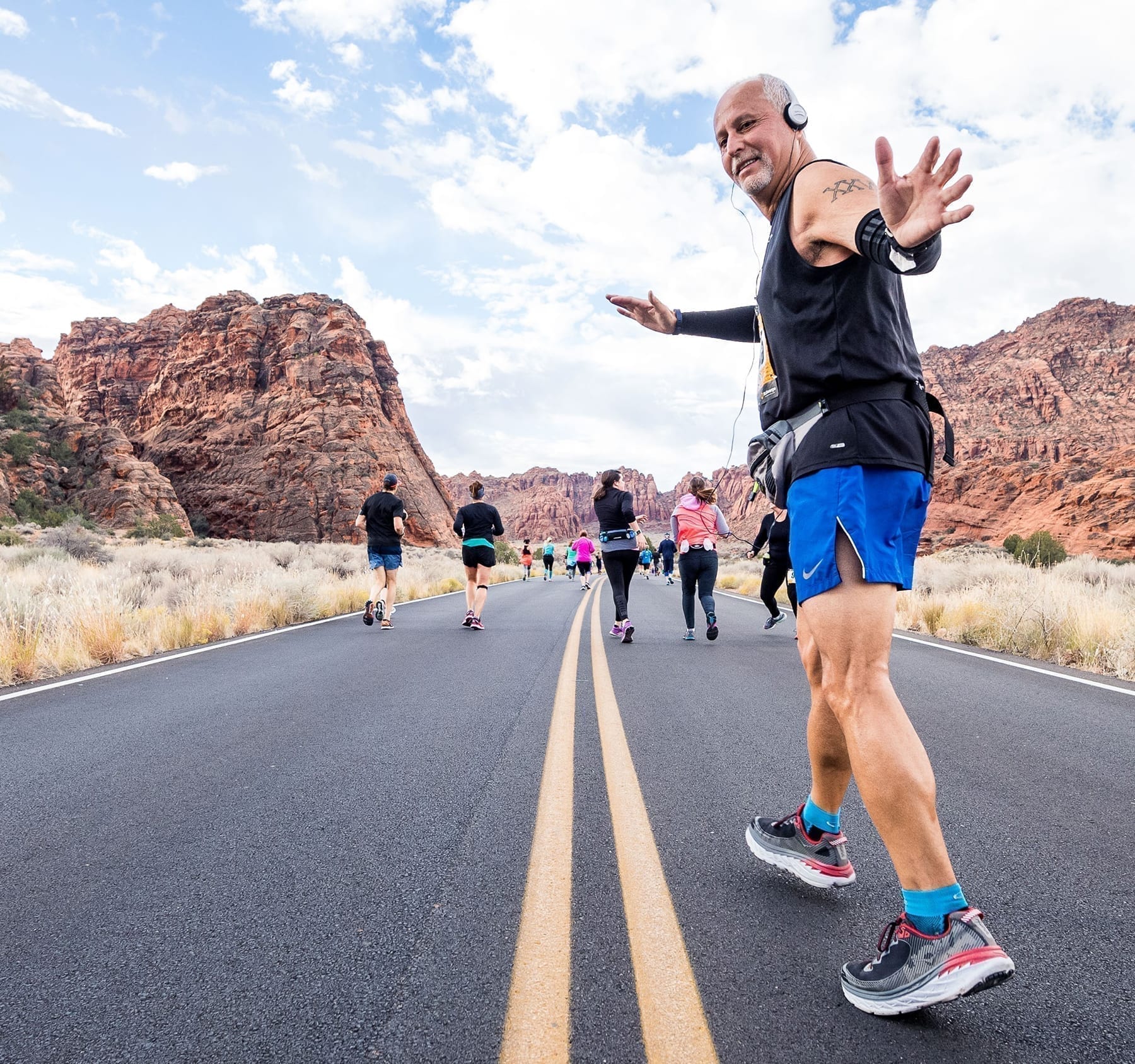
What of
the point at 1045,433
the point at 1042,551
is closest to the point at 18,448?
the point at 1042,551

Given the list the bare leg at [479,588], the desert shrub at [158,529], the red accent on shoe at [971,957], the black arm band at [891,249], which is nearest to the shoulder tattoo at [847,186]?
the black arm band at [891,249]

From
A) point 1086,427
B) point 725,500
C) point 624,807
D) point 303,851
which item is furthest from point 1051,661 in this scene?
point 725,500

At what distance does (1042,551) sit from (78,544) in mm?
37385

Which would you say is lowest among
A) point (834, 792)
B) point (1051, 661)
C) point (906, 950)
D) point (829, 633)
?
point (1051, 661)

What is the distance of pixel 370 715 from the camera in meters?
4.59

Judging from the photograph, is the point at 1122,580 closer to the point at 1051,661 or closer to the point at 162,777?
the point at 1051,661

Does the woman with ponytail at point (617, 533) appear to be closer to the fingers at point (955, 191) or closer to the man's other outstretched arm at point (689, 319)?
the man's other outstretched arm at point (689, 319)

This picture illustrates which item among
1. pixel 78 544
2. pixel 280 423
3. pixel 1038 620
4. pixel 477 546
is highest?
pixel 280 423

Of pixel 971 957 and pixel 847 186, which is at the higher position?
pixel 847 186

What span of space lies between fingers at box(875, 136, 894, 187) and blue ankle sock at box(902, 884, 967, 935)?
5.44 ft

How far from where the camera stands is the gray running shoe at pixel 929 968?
1.49m

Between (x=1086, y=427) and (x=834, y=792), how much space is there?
78.2 m

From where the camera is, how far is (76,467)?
44.7 m

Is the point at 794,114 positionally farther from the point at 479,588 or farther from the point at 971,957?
the point at 479,588
